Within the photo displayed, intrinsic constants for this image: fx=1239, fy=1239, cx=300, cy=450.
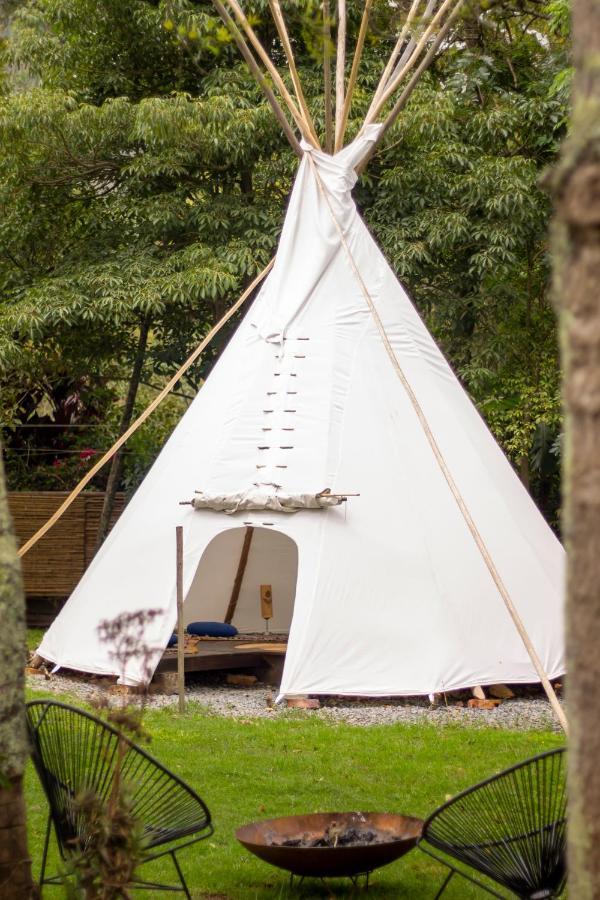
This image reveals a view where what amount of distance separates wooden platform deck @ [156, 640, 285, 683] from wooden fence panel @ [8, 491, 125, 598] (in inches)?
150

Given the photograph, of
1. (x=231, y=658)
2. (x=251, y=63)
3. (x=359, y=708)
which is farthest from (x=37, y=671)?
(x=251, y=63)

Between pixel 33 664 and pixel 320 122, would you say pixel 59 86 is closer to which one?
pixel 320 122

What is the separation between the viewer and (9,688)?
3303mm

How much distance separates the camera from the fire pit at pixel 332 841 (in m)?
4.20

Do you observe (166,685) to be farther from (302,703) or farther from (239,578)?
(239,578)

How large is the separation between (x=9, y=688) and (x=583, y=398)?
6.22 ft

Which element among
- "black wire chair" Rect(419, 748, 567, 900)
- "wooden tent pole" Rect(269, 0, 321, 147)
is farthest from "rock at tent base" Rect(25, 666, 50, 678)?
"black wire chair" Rect(419, 748, 567, 900)

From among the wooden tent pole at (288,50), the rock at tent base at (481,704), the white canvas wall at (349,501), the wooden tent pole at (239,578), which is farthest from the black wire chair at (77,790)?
the wooden tent pole at (239,578)

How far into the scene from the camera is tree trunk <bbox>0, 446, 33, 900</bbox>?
10.8ft

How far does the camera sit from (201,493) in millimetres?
8992

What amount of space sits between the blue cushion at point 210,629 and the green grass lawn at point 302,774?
79.2 inches

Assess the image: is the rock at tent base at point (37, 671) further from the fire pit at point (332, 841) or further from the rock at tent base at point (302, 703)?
the fire pit at point (332, 841)

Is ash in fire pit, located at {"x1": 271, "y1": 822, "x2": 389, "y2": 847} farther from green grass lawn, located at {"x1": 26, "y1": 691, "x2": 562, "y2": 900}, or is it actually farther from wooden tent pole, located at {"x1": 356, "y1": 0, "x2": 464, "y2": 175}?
wooden tent pole, located at {"x1": 356, "y1": 0, "x2": 464, "y2": 175}

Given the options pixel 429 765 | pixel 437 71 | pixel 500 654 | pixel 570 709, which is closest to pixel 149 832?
pixel 570 709
